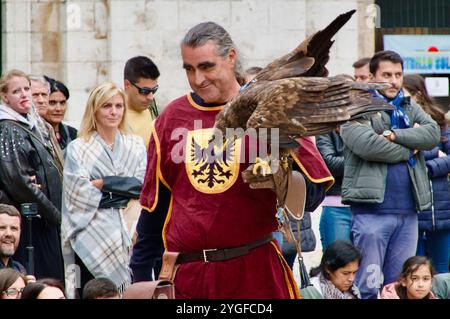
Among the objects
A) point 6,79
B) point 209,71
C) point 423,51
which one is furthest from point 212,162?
point 423,51

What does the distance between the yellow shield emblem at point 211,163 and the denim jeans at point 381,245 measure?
3520 mm

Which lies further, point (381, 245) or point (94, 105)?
point (381, 245)

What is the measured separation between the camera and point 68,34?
45.2 ft

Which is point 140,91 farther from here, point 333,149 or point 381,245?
point 381,245

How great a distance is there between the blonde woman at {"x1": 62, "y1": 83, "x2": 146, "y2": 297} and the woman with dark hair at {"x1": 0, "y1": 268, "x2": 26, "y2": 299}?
3.93ft

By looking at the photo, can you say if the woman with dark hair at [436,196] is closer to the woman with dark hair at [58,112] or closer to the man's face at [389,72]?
the man's face at [389,72]

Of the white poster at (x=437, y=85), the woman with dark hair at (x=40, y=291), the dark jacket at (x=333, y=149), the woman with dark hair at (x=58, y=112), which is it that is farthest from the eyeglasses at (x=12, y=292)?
the white poster at (x=437, y=85)

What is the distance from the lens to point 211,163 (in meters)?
6.40

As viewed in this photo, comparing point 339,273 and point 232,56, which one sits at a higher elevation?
point 232,56

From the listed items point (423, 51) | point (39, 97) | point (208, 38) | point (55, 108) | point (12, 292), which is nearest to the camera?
point (208, 38)

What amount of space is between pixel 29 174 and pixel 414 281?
2.79m

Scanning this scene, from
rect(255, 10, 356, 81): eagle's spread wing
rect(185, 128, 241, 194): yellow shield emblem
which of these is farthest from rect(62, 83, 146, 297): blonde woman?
rect(255, 10, 356, 81): eagle's spread wing

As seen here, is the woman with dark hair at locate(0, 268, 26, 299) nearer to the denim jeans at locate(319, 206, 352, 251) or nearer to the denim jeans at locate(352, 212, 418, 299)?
the denim jeans at locate(352, 212, 418, 299)

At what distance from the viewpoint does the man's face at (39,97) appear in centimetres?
1038
